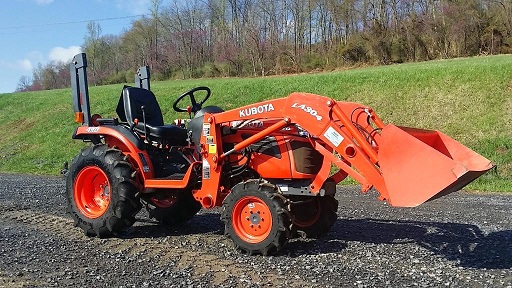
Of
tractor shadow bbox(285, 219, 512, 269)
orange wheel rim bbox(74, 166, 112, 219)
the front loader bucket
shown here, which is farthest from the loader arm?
orange wheel rim bbox(74, 166, 112, 219)

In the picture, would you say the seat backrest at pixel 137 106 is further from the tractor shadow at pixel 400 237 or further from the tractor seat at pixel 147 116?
the tractor shadow at pixel 400 237

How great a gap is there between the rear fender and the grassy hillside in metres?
7.80

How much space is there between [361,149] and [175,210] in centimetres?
289

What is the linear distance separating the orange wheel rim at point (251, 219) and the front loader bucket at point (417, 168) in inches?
49.2

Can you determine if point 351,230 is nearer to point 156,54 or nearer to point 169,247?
point 169,247

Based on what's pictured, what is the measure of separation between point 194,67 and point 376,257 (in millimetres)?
40874

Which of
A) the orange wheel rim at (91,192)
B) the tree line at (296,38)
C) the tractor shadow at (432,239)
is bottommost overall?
the tractor shadow at (432,239)

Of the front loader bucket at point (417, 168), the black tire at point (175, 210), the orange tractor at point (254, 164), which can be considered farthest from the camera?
the black tire at point (175, 210)

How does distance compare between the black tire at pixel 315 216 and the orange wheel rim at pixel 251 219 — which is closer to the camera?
the orange wheel rim at pixel 251 219

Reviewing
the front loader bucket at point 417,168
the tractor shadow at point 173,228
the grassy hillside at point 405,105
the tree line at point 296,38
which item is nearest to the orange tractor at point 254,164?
the front loader bucket at point 417,168

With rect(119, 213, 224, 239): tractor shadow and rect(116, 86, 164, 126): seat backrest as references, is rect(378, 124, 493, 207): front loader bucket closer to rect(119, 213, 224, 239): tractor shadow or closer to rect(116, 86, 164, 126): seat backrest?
rect(119, 213, 224, 239): tractor shadow

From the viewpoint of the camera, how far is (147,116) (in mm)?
6918

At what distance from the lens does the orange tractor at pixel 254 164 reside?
15.8 ft

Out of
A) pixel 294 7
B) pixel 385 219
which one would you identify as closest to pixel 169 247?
pixel 385 219
